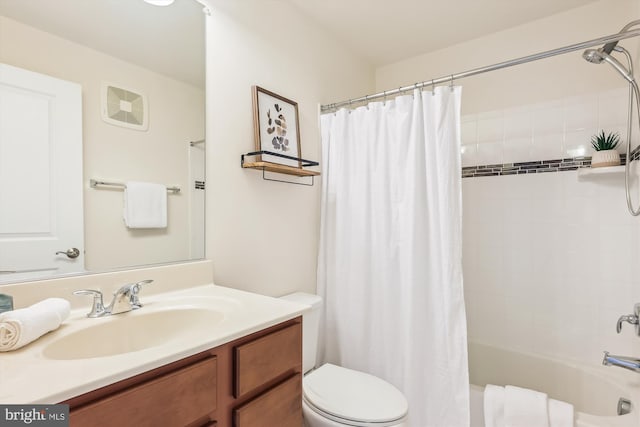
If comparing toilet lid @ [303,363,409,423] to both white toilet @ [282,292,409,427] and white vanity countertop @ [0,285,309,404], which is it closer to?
white toilet @ [282,292,409,427]

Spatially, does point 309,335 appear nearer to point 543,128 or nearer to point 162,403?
point 162,403

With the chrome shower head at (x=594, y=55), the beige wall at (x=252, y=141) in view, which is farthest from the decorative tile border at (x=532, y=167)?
the beige wall at (x=252, y=141)

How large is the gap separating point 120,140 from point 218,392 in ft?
3.01

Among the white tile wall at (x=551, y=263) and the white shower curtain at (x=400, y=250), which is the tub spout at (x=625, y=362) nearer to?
the white tile wall at (x=551, y=263)

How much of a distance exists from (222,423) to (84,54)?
1.22 m

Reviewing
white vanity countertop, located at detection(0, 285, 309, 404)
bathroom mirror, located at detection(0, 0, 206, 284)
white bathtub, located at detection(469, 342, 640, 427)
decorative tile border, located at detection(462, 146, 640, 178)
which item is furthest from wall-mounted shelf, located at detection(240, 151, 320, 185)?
white bathtub, located at detection(469, 342, 640, 427)

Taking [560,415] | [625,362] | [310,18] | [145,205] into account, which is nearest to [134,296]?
[145,205]

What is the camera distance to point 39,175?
100 centimetres

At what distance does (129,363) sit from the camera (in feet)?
2.19

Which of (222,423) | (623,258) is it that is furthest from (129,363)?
(623,258)

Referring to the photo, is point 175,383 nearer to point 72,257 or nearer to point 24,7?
point 72,257

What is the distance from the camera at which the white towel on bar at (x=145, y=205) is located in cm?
120

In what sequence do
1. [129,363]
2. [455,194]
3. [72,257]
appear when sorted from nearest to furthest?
1. [129,363]
2. [72,257]
3. [455,194]

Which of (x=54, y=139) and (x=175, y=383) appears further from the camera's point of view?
(x=54, y=139)
